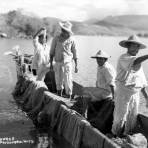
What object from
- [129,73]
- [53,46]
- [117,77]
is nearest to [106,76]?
[117,77]

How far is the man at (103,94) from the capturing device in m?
8.51

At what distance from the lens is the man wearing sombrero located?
7371mm

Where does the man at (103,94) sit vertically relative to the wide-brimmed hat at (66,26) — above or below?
below

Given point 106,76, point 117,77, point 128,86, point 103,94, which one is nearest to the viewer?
point 128,86

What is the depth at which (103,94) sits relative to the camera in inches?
343

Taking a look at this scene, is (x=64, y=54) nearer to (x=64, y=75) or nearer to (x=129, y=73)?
(x=64, y=75)

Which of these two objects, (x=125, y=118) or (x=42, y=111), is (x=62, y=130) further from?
(x=125, y=118)

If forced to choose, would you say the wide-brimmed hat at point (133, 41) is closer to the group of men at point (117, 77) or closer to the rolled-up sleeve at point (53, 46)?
the group of men at point (117, 77)

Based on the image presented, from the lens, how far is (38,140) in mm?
10250

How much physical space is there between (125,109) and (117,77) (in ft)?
2.25

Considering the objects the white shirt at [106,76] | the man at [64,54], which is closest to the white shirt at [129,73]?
the white shirt at [106,76]

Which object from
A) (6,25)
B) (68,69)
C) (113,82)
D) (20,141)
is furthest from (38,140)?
(6,25)

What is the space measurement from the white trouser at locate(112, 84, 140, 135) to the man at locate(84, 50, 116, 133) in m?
0.58

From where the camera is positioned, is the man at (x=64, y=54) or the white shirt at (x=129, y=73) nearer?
the white shirt at (x=129, y=73)
